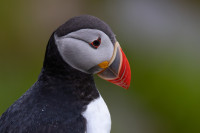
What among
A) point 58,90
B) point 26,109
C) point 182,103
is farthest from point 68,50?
point 182,103

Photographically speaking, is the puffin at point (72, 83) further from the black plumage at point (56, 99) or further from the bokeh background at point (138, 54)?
the bokeh background at point (138, 54)

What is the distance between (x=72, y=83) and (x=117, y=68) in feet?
0.76

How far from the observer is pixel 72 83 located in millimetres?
1802

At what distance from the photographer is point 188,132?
3.62 meters

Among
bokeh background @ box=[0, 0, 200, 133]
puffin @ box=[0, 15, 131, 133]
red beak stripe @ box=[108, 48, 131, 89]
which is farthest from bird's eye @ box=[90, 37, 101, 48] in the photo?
bokeh background @ box=[0, 0, 200, 133]

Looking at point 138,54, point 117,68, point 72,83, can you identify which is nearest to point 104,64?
point 117,68

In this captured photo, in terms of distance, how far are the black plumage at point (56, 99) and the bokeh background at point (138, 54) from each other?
183 centimetres

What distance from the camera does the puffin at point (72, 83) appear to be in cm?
168

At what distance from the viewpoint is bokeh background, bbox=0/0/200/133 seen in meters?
3.69

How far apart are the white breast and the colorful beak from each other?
0.45 feet

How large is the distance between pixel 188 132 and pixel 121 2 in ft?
6.36

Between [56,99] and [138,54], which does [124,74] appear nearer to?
[56,99]

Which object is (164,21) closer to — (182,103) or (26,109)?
(182,103)

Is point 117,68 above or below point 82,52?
below
